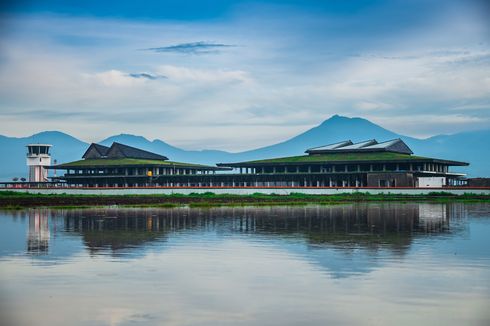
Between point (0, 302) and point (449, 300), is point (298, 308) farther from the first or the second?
point (0, 302)

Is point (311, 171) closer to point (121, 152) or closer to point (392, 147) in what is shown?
point (392, 147)

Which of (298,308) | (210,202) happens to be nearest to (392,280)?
(298,308)

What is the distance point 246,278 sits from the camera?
1919 cm

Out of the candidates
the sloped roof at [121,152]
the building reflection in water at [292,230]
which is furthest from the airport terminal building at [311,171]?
the building reflection in water at [292,230]

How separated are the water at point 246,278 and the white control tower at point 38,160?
364ft

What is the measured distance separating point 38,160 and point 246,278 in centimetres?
12875

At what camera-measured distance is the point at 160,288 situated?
17.6m

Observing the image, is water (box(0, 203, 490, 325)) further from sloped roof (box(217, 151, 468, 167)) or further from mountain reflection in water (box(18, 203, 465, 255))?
sloped roof (box(217, 151, 468, 167))

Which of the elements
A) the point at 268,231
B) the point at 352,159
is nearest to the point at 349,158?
the point at 352,159

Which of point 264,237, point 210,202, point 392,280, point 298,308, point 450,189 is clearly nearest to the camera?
point 298,308

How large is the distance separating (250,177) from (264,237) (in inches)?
2981

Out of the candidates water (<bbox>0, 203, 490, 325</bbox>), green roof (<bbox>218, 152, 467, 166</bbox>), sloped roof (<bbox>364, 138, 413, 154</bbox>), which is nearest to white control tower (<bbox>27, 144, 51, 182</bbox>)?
green roof (<bbox>218, 152, 467, 166</bbox>)

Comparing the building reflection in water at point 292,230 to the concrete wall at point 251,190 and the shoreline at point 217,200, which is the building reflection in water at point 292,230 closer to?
the shoreline at point 217,200

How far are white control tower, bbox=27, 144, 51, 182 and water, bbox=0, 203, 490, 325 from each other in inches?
4362
